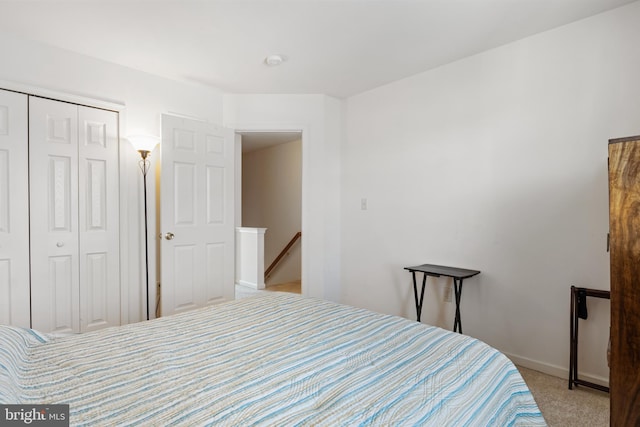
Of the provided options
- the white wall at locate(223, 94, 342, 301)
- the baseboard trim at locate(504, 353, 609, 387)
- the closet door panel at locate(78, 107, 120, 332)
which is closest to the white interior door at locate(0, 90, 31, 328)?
the closet door panel at locate(78, 107, 120, 332)

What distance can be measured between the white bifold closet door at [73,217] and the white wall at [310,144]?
1.32 metres

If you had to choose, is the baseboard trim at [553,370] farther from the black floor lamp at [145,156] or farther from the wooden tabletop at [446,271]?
the black floor lamp at [145,156]

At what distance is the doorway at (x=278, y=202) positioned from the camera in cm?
583

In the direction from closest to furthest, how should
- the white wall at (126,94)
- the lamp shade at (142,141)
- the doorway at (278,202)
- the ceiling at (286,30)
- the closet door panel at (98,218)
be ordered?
the ceiling at (286,30) < the white wall at (126,94) < the closet door panel at (98,218) < the lamp shade at (142,141) < the doorway at (278,202)

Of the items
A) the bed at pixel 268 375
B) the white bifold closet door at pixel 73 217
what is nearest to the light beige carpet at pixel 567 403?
the bed at pixel 268 375

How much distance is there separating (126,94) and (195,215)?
121 centimetres

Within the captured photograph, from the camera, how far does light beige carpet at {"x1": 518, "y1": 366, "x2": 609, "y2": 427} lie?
6.15ft

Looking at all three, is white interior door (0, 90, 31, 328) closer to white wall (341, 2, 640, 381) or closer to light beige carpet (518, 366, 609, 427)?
white wall (341, 2, 640, 381)

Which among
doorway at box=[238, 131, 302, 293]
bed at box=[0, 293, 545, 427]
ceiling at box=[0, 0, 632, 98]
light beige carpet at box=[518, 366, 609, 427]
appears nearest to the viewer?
bed at box=[0, 293, 545, 427]

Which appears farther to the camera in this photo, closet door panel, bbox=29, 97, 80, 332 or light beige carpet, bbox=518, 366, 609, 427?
closet door panel, bbox=29, 97, 80, 332

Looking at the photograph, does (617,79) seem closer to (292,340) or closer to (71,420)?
(292,340)

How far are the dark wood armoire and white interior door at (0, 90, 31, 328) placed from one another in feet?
11.0

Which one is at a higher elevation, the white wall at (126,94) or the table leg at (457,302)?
the white wall at (126,94)

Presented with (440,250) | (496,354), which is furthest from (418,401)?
(440,250)
